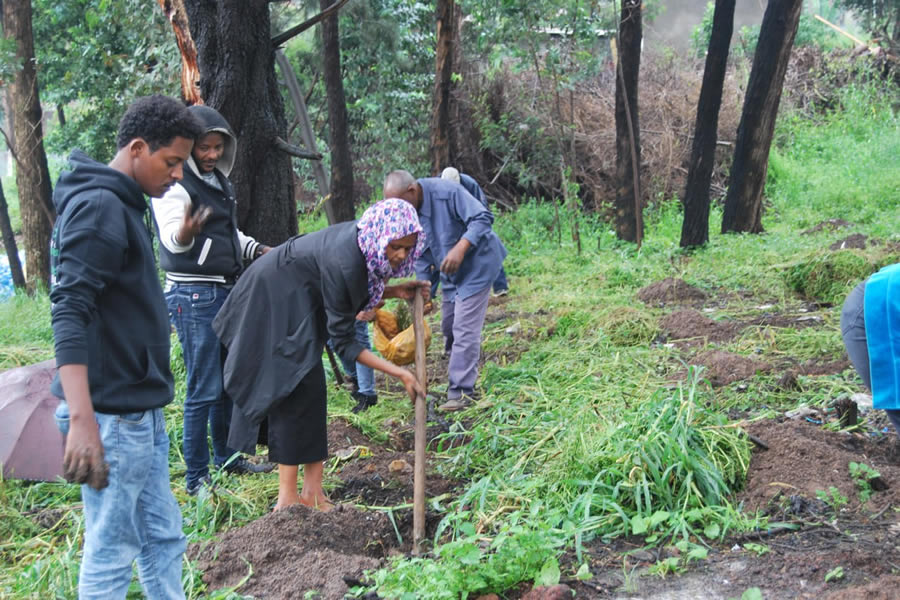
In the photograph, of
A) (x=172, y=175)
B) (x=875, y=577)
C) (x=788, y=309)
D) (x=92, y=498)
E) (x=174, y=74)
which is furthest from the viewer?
(x=174, y=74)

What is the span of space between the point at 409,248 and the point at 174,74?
826 centimetres

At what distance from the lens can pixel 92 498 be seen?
7.38ft

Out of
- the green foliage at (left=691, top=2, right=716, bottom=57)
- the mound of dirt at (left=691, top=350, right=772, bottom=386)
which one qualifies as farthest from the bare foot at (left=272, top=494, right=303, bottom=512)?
the green foliage at (left=691, top=2, right=716, bottom=57)

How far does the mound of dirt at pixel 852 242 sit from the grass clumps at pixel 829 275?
1.20 metres

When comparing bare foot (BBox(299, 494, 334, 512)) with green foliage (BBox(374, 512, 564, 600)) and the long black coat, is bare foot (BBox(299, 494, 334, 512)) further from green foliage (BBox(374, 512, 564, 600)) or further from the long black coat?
green foliage (BBox(374, 512, 564, 600))

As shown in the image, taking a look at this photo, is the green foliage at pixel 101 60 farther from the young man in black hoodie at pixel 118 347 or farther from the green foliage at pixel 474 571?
the green foliage at pixel 474 571

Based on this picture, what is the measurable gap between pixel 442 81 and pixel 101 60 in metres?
5.14

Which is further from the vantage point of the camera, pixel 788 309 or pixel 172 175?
pixel 788 309

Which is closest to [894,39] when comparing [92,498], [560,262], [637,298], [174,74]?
[560,262]

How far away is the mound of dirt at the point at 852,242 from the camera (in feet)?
27.6

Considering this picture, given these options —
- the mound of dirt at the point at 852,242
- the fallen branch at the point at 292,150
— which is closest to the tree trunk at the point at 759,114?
the mound of dirt at the point at 852,242

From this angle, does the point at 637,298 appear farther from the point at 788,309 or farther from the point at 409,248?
the point at 409,248

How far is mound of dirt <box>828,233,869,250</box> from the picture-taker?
8398 mm

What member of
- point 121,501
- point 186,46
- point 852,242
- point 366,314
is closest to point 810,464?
point 366,314
